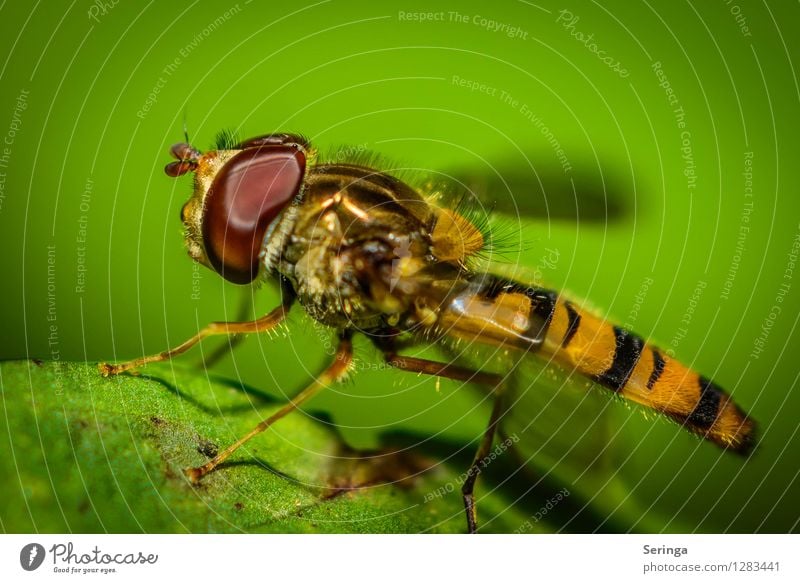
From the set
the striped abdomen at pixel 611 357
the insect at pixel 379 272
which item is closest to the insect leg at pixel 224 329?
the insect at pixel 379 272

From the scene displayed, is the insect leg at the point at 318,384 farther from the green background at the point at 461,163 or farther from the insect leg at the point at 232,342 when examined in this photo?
the insect leg at the point at 232,342

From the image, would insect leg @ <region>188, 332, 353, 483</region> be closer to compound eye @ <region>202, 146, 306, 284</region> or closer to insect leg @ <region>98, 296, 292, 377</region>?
insect leg @ <region>98, 296, 292, 377</region>

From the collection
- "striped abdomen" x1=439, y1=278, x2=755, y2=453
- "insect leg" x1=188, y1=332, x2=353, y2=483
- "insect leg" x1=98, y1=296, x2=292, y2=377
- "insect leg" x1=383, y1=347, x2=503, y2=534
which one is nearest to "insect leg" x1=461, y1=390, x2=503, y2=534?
"insect leg" x1=383, y1=347, x2=503, y2=534

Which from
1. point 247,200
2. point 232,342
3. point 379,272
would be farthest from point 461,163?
point 232,342

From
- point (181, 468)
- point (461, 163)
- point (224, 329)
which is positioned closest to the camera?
point (181, 468)

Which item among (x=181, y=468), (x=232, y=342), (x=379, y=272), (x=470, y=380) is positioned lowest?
(x=181, y=468)

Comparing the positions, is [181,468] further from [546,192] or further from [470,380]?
[546,192]
